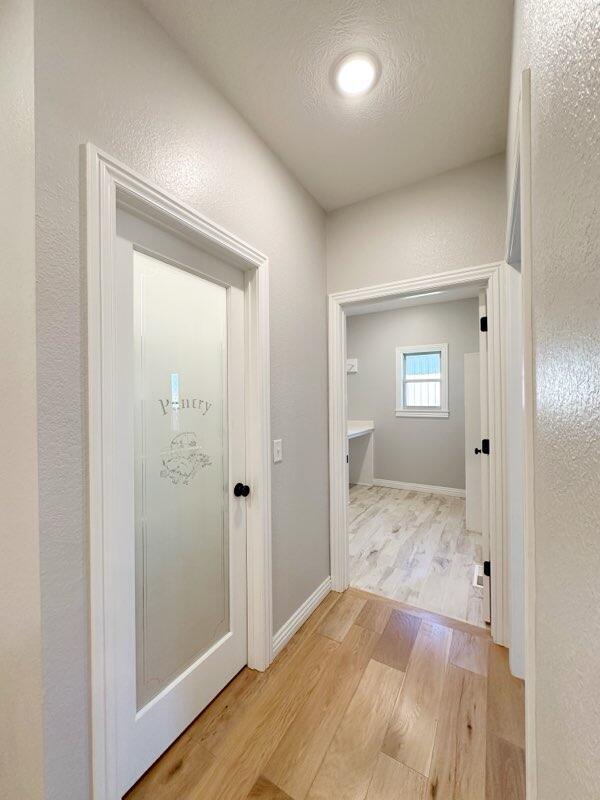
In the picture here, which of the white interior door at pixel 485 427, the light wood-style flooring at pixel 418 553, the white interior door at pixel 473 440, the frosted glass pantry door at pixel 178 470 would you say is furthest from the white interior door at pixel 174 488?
the white interior door at pixel 473 440

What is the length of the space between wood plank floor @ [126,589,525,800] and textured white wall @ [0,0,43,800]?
0.52m

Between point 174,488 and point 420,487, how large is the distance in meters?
4.09

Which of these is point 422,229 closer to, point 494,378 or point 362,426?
point 494,378

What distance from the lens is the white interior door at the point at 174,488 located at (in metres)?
1.10

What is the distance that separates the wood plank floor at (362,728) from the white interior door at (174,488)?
0.46ft

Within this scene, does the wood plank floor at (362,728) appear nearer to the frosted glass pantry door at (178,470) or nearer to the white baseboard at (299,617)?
the white baseboard at (299,617)

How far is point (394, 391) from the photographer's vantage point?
486cm

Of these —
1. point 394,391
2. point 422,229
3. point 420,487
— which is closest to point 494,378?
point 422,229

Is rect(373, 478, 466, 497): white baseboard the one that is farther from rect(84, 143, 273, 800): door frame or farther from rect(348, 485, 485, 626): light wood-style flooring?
rect(84, 143, 273, 800): door frame

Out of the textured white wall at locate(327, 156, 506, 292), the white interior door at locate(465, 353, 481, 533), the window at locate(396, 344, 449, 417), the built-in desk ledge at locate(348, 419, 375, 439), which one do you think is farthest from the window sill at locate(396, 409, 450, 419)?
the textured white wall at locate(327, 156, 506, 292)

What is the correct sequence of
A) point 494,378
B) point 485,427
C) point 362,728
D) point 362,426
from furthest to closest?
point 362,426, point 485,427, point 494,378, point 362,728

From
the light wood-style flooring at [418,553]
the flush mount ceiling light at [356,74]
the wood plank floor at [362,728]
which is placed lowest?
the wood plank floor at [362,728]

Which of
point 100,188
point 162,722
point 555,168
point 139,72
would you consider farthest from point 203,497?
point 139,72

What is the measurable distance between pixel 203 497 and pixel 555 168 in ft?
4.86
